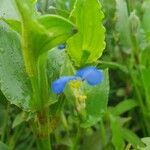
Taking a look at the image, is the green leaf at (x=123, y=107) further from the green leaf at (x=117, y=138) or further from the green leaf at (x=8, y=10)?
the green leaf at (x=8, y=10)

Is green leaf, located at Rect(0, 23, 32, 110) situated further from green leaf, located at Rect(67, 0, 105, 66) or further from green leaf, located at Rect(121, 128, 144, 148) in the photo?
green leaf, located at Rect(121, 128, 144, 148)

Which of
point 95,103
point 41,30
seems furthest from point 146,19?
point 41,30

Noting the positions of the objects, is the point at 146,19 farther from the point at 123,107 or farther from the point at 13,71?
the point at 13,71

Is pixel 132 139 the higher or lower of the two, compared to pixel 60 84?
lower

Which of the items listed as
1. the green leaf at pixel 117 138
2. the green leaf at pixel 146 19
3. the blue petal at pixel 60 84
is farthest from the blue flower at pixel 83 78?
the green leaf at pixel 146 19

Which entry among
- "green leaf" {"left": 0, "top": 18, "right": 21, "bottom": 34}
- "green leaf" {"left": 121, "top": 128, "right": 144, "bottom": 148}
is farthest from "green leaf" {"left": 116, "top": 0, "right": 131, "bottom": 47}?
"green leaf" {"left": 0, "top": 18, "right": 21, "bottom": 34}

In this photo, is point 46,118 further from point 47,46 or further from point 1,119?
point 1,119

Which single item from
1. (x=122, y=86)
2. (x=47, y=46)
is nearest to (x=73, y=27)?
(x=47, y=46)
